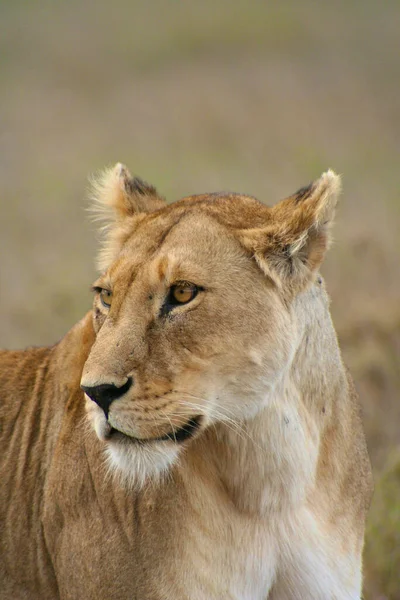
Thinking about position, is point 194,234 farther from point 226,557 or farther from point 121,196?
point 226,557

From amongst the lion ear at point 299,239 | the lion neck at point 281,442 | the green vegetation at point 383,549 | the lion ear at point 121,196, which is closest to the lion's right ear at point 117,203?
the lion ear at point 121,196

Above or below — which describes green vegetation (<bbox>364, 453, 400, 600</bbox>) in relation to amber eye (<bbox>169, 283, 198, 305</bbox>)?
below

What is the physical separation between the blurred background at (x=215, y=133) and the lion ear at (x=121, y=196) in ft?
7.72

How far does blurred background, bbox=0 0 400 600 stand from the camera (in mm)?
9012

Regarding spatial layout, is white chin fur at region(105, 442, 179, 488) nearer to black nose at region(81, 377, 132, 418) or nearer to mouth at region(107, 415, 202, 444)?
mouth at region(107, 415, 202, 444)

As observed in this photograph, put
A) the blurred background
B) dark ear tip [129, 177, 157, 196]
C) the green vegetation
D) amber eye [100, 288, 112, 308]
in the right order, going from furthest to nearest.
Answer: the blurred background → the green vegetation → dark ear tip [129, 177, 157, 196] → amber eye [100, 288, 112, 308]

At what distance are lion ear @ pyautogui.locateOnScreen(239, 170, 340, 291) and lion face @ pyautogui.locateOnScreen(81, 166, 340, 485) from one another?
1 cm

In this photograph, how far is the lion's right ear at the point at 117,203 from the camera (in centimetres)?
437

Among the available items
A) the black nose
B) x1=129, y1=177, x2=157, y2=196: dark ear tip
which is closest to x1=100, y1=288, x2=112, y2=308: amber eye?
the black nose

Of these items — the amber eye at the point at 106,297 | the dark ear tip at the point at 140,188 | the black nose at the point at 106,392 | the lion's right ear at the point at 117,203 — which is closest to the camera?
the black nose at the point at 106,392

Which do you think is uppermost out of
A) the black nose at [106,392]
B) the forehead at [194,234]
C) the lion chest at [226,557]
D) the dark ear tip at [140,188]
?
the dark ear tip at [140,188]

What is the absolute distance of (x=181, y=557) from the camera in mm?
3928

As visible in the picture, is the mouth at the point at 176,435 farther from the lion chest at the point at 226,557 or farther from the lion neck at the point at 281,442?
the lion chest at the point at 226,557

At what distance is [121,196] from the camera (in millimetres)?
4465
